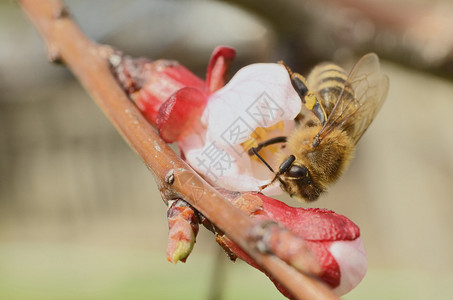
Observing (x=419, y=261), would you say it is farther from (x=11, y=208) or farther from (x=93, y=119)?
(x=11, y=208)

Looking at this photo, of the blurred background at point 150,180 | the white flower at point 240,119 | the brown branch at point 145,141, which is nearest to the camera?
the brown branch at point 145,141

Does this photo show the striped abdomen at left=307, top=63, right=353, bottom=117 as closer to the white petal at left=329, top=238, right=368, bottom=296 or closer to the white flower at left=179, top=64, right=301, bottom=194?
the white flower at left=179, top=64, right=301, bottom=194

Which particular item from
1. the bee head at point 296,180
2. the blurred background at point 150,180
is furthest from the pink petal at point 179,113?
the blurred background at point 150,180

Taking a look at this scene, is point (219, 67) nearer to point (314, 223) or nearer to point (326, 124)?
point (326, 124)

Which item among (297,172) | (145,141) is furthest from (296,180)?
(145,141)

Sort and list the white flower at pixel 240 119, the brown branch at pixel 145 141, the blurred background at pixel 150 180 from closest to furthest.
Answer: the brown branch at pixel 145 141
the white flower at pixel 240 119
the blurred background at pixel 150 180

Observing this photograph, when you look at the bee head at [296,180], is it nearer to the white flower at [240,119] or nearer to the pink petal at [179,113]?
the white flower at [240,119]
